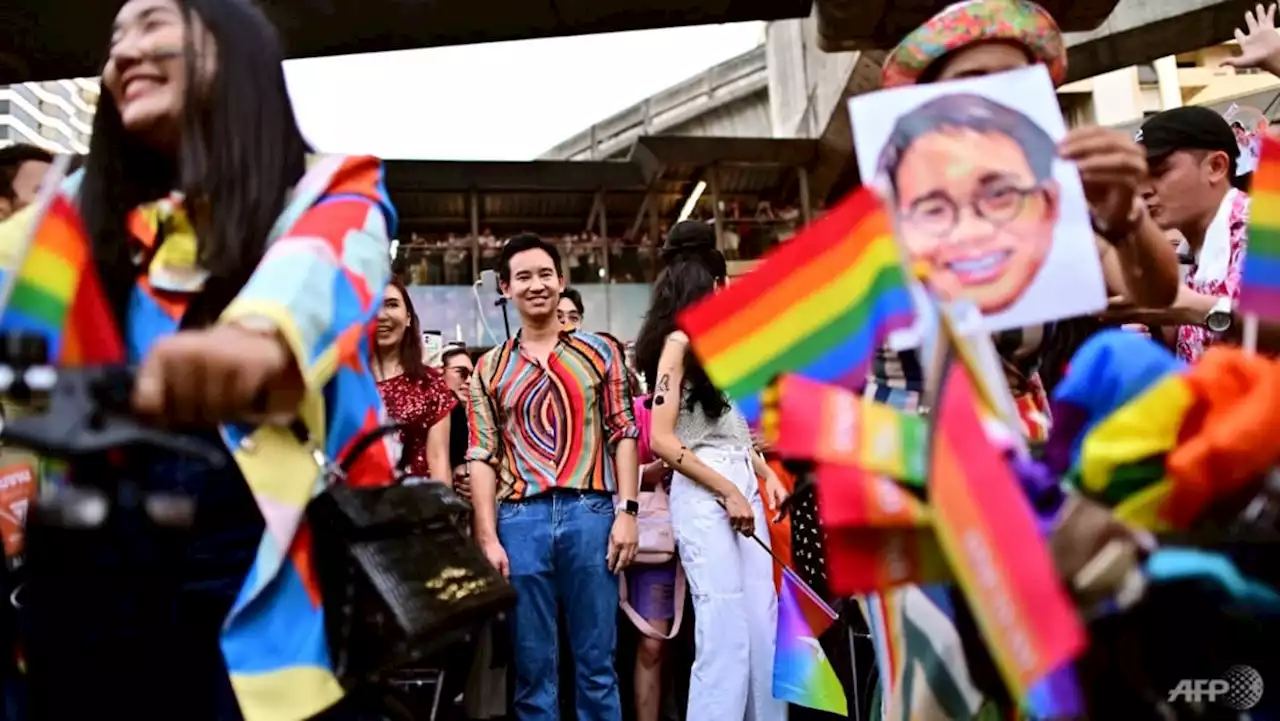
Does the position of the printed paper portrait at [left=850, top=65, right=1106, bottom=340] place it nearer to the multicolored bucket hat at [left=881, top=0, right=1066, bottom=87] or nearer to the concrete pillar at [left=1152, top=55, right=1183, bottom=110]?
the multicolored bucket hat at [left=881, top=0, right=1066, bottom=87]

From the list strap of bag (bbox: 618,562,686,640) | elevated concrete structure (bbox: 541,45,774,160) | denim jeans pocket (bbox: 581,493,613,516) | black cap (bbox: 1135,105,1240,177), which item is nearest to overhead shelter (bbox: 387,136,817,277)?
elevated concrete structure (bbox: 541,45,774,160)

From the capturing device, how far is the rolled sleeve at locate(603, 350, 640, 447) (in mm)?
4074

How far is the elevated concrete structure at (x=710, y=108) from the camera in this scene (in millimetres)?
20781

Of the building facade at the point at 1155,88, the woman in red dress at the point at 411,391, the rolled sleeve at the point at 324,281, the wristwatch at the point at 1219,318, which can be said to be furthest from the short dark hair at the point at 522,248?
the building facade at the point at 1155,88

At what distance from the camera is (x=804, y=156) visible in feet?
51.5

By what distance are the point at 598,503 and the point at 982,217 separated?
2665 millimetres

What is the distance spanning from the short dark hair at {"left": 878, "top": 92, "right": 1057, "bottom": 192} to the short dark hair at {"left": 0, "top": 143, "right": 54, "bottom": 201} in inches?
93.7

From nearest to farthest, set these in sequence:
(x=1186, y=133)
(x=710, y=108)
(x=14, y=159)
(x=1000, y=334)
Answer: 1. (x=1000, y=334)
2. (x=1186, y=133)
3. (x=14, y=159)
4. (x=710, y=108)

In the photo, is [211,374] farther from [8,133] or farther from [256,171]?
Result: [8,133]

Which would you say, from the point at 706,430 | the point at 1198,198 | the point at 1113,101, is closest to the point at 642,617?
the point at 706,430

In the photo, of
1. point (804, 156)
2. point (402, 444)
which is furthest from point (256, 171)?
point (804, 156)

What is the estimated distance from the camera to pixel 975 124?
155 cm

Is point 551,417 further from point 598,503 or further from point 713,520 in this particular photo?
point 713,520

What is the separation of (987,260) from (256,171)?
43.2 inches
